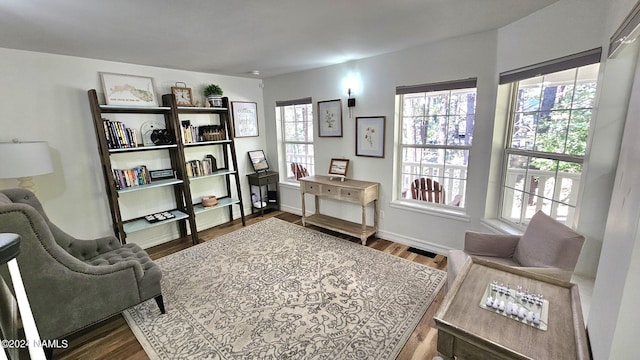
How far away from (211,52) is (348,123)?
1.84 metres

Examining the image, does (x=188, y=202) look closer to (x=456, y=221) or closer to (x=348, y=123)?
(x=348, y=123)

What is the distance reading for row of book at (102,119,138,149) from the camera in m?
2.94

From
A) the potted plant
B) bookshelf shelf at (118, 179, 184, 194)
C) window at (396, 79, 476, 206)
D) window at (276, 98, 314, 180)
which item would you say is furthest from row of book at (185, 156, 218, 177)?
window at (396, 79, 476, 206)

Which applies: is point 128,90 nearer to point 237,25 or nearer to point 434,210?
point 237,25

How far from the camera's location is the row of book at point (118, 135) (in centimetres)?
294

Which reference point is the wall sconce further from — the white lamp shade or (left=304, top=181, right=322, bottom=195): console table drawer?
the white lamp shade

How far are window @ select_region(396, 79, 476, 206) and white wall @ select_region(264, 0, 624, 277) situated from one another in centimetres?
13

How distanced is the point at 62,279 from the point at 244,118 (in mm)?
3218

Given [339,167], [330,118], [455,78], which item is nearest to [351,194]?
[339,167]

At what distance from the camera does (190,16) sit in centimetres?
188

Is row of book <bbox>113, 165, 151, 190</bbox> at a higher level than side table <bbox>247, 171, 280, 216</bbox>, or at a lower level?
higher

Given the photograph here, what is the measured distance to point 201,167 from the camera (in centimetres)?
386

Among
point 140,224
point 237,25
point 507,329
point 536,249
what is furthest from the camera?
point 140,224

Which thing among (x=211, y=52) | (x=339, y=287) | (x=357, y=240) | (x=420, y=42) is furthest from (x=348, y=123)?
(x=339, y=287)
